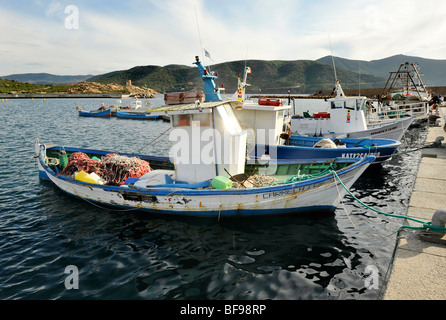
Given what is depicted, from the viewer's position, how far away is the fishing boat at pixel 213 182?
868 centimetres

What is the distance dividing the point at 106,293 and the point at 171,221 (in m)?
3.60

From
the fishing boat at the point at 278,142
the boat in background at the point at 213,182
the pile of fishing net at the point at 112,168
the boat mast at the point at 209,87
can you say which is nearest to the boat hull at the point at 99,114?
the fishing boat at the point at 278,142

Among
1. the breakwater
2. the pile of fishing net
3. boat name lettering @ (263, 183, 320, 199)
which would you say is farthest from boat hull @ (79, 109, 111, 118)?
the breakwater

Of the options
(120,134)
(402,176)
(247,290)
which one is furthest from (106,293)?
(120,134)

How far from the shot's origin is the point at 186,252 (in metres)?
7.51

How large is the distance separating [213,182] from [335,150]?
8.70 m

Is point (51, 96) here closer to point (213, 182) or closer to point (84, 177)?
point (84, 177)

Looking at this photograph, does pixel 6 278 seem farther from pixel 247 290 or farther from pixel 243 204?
pixel 243 204

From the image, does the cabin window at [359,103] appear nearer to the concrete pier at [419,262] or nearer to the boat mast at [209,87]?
the concrete pier at [419,262]

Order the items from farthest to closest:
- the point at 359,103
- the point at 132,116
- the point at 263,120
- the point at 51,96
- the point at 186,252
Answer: the point at 51,96
the point at 132,116
the point at 359,103
the point at 263,120
the point at 186,252

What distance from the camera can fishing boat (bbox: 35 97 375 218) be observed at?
28.5ft

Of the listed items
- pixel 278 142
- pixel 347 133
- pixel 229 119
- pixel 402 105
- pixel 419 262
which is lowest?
pixel 419 262

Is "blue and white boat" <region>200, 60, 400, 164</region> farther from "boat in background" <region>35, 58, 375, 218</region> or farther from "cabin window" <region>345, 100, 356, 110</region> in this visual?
"boat in background" <region>35, 58, 375, 218</region>

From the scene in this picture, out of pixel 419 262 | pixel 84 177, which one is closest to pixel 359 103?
pixel 419 262
